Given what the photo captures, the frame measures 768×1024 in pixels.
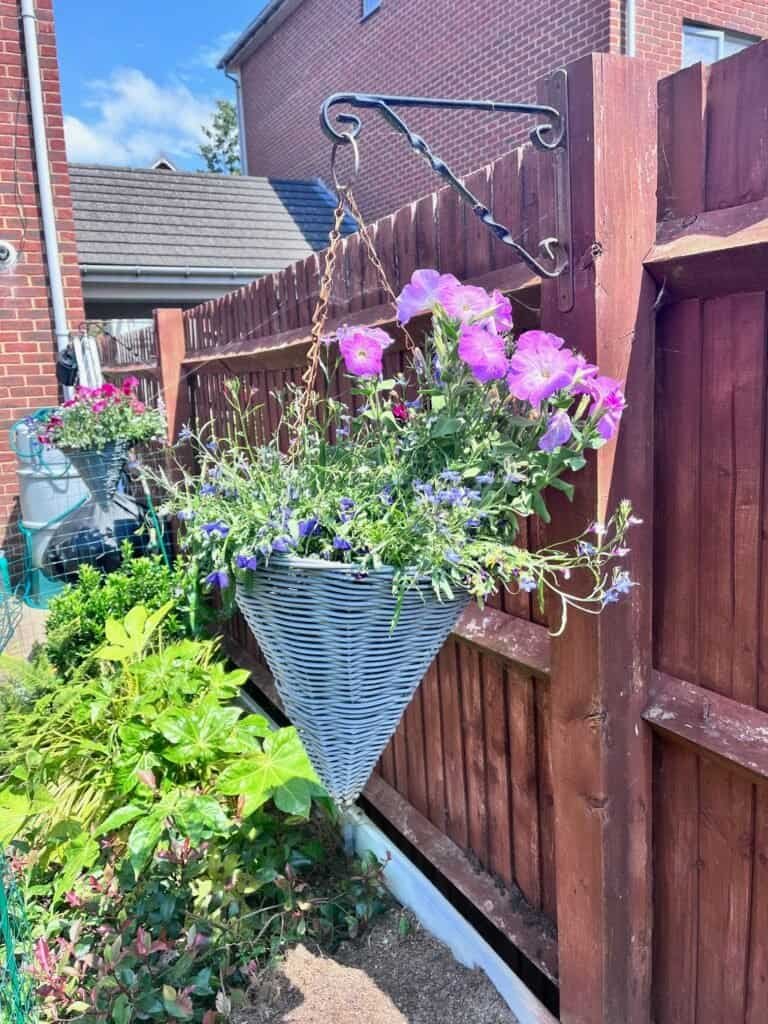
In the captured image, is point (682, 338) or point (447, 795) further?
point (447, 795)

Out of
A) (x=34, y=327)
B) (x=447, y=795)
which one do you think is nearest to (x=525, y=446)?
(x=447, y=795)

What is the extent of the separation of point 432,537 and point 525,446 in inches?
9.2

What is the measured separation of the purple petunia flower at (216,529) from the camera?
1.29m

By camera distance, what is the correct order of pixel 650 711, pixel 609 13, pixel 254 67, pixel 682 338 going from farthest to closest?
pixel 254 67 → pixel 609 13 → pixel 650 711 → pixel 682 338

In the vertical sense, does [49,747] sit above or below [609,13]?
below

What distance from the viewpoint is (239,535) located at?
4.16 ft

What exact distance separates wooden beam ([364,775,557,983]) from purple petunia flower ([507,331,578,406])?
1.43 metres

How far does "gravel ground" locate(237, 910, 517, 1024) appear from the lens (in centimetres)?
212

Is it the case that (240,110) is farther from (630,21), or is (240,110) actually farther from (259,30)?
(630,21)

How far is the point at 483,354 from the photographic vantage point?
1.20 metres

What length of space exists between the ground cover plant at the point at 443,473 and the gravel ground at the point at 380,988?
1.38 m

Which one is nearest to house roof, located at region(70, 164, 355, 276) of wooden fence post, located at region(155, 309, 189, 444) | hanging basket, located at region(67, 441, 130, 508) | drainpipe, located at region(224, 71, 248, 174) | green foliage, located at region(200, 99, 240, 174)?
drainpipe, located at region(224, 71, 248, 174)

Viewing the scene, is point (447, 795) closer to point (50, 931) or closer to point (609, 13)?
point (50, 931)

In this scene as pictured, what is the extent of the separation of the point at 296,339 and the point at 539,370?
6.13 ft
